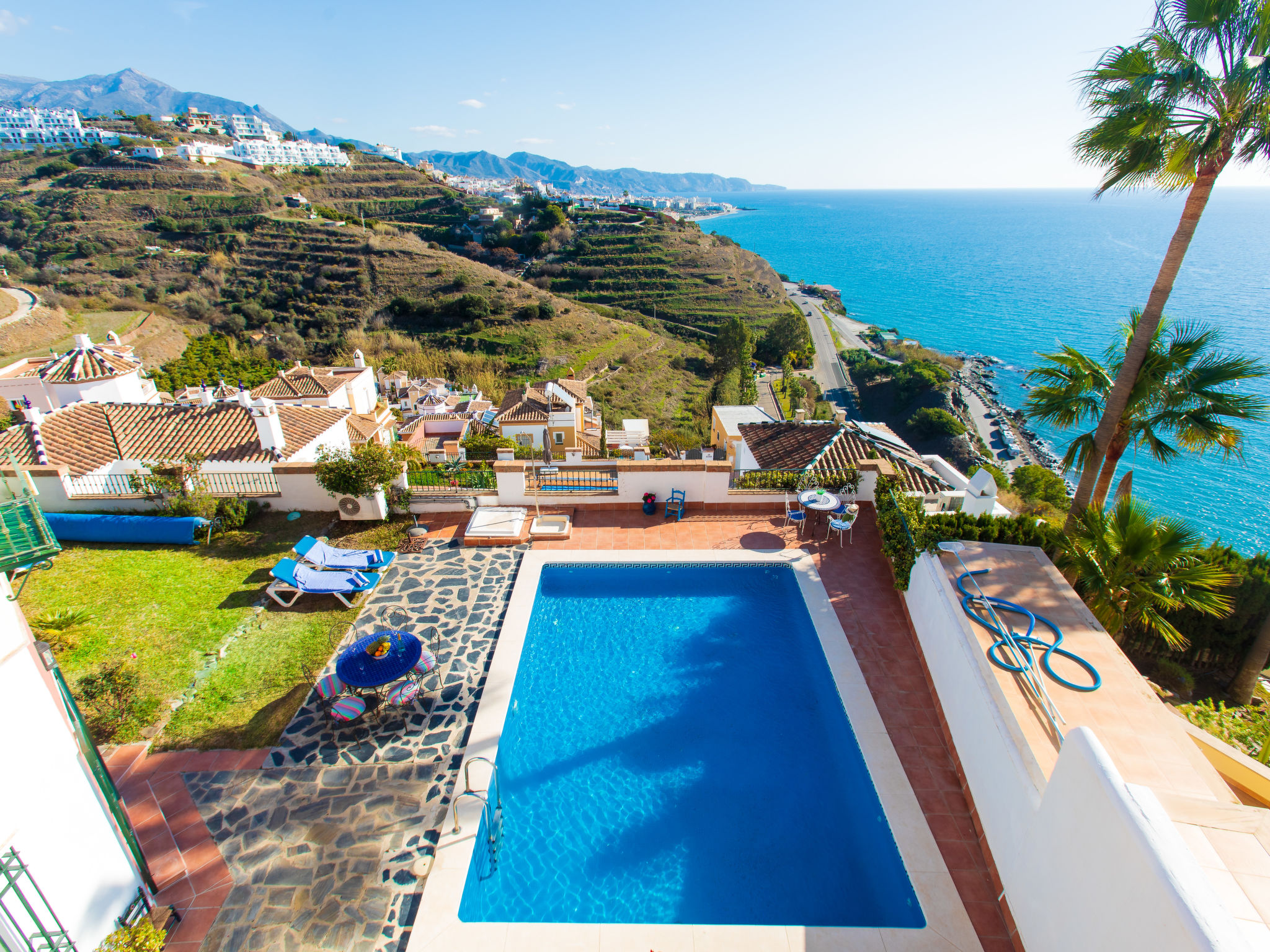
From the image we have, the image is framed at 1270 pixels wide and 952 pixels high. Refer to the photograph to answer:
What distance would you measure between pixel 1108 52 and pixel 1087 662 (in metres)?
7.90

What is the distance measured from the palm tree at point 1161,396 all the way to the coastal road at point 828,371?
3972cm

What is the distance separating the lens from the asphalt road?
Answer: 47.0 meters

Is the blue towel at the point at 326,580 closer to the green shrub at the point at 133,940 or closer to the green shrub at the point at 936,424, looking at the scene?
the green shrub at the point at 133,940

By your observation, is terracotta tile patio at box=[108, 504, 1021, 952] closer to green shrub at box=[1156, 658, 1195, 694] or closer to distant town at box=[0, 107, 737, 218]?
green shrub at box=[1156, 658, 1195, 694]

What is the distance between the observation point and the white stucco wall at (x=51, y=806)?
392 cm

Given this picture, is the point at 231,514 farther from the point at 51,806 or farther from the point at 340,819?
the point at 51,806

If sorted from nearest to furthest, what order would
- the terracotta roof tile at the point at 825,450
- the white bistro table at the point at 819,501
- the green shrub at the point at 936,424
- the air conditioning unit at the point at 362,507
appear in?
the white bistro table at the point at 819,501, the air conditioning unit at the point at 362,507, the terracotta roof tile at the point at 825,450, the green shrub at the point at 936,424

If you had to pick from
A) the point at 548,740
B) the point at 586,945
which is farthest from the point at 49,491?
the point at 586,945

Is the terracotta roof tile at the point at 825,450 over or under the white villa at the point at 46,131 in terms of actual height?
under

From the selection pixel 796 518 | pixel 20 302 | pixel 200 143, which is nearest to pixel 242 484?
pixel 796 518

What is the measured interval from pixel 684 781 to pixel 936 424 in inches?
2119

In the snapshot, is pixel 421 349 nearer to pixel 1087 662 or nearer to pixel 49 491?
pixel 49 491

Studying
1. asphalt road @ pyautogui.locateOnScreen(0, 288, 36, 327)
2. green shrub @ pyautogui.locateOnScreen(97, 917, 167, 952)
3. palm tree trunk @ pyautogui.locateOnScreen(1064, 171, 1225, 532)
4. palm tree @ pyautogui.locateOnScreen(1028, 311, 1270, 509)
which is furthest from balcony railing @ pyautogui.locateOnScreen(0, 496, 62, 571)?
asphalt road @ pyautogui.locateOnScreen(0, 288, 36, 327)

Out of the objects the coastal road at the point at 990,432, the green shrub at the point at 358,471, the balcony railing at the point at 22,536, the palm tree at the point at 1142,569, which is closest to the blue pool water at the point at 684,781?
the palm tree at the point at 1142,569
